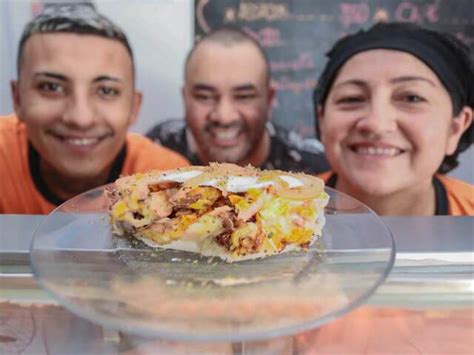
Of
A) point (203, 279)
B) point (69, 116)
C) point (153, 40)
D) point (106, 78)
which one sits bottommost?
point (203, 279)

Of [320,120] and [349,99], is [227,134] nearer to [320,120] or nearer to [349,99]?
[320,120]

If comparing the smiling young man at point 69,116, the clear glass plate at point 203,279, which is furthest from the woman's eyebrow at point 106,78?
the clear glass plate at point 203,279

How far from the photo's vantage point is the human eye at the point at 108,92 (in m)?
1.75

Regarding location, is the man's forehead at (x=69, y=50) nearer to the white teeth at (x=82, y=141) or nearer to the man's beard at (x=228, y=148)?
the white teeth at (x=82, y=141)

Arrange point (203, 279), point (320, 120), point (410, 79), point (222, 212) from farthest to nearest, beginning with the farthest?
point (320, 120) → point (410, 79) → point (222, 212) → point (203, 279)

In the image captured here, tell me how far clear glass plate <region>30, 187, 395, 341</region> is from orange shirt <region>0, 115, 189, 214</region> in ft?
2.44

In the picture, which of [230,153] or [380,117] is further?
[230,153]

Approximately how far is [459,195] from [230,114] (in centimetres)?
82

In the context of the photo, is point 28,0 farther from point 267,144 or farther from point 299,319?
point 299,319

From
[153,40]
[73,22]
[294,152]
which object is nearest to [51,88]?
[73,22]

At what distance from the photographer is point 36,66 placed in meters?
1.74

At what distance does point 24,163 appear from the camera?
1.86 metres

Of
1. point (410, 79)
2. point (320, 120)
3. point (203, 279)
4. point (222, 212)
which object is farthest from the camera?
point (320, 120)

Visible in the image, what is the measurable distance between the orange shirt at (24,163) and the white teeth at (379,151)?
0.58 metres
